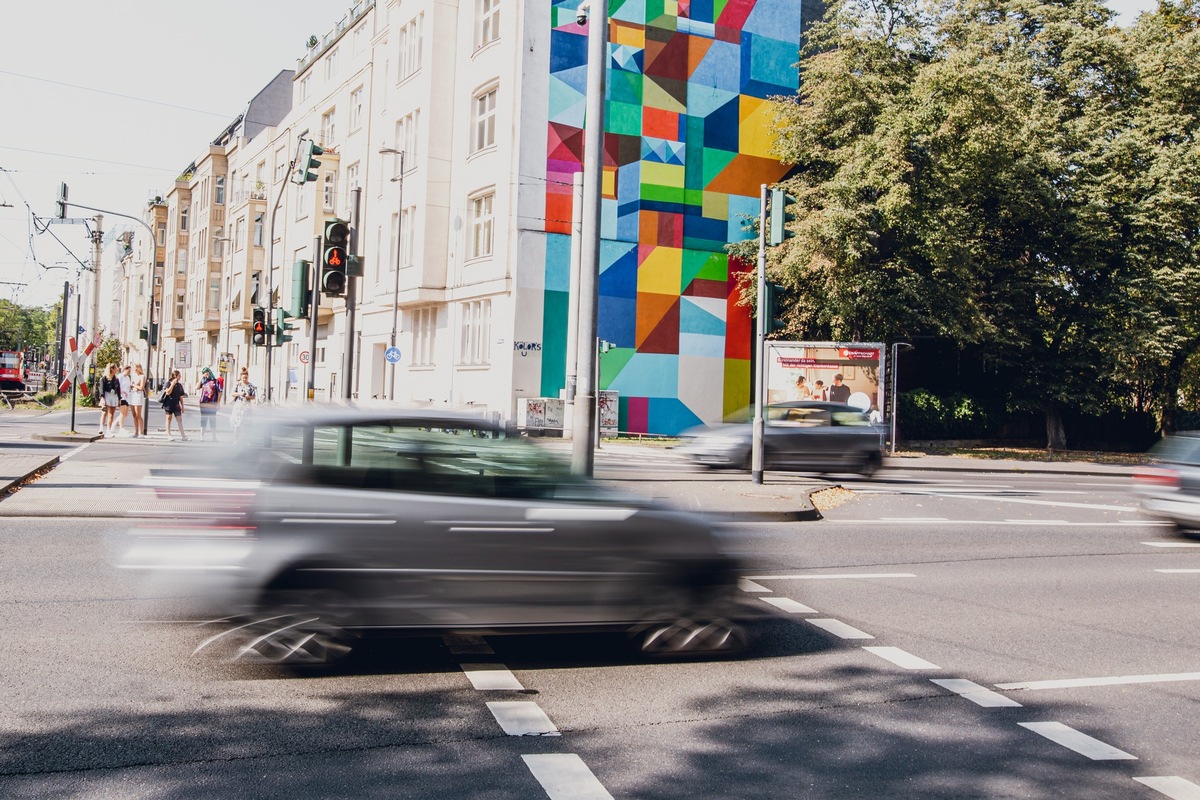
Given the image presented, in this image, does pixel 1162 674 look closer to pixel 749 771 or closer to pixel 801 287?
pixel 749 771

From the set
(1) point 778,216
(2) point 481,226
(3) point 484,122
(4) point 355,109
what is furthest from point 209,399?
(4) point 355,109

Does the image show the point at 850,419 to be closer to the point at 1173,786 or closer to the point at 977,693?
the point at 977,693

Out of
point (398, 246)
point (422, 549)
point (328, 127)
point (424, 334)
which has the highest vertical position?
point (328, 127)

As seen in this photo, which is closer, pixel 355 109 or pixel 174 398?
pixel 174 398

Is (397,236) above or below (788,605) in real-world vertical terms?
above

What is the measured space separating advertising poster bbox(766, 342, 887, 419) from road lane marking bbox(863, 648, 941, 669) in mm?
21873

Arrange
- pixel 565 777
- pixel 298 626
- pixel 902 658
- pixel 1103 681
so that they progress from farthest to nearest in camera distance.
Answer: pixel 902 658 → pixel 1103 681 → pixel 298 626 → pixel 565 777

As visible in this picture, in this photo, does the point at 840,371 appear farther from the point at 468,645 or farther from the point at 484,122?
the point at 468,645

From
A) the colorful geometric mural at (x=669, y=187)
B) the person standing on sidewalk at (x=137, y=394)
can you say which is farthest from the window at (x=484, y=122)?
the person standing on sidewalk at (x=137, y=394)

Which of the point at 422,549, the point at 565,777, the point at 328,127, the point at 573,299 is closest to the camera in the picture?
the point at 565,777

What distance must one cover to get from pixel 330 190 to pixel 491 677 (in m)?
42.4

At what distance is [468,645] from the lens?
6500 mm

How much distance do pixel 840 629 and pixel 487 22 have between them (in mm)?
29888

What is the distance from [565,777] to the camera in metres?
4.29
